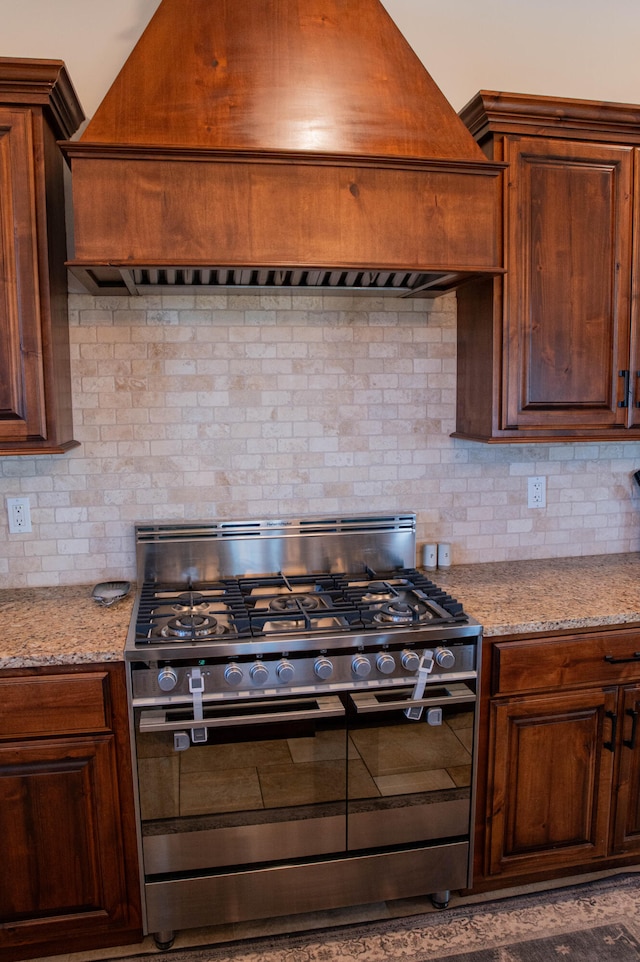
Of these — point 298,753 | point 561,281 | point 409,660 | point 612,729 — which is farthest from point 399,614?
point 561,281

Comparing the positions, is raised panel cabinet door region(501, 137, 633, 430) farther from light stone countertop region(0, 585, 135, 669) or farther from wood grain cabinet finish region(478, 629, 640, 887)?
light stone countertop region(0, 585, 135, 669)

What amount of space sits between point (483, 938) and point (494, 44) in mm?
3214

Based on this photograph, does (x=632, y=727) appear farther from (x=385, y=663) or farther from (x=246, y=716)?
(x=246, y=716)

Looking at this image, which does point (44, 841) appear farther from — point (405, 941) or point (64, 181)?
point (64, 181)

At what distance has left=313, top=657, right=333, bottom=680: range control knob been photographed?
2.06 m

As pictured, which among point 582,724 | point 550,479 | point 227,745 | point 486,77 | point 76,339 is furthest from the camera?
point 550,479

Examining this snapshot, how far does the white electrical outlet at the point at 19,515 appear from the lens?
8.36 ft

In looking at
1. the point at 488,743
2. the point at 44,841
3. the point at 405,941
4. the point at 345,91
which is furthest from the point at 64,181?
the point at 405,941

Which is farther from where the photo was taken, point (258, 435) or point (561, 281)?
point (258, 435)

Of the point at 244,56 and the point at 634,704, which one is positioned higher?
the point at 244,56

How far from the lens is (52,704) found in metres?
2.00

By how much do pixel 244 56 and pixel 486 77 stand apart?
3.77 feet

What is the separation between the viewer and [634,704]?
2375 mm

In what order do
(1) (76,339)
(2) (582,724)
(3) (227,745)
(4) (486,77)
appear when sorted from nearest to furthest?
(3) (227,745) → (2) (582,724) → (1) (76,339) → (4) (486,77)
